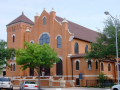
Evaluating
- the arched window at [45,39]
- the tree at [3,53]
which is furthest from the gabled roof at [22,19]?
the tree at [3,53]

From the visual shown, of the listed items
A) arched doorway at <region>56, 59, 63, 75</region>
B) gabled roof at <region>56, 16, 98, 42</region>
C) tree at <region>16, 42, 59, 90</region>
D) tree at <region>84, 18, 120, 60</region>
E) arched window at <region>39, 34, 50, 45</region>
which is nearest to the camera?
tree at <region>84, 18, 120, 60</region>

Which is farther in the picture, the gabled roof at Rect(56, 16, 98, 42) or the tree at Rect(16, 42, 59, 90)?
the gabled roof at Rect(56, 16, 98, 42)

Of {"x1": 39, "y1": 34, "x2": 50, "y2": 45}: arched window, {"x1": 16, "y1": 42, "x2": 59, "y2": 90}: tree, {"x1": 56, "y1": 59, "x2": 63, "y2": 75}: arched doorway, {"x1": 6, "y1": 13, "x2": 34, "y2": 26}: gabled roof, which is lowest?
Result: {"x1": 56, "y1": 59, "x2": 63, "y2": 75}: arched doorway

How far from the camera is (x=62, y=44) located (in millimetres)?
38219

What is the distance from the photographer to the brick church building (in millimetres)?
34959

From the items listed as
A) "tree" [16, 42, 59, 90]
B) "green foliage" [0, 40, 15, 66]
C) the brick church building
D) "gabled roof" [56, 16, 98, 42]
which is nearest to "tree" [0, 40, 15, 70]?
"green foliage" [0, 40, 15, 66]

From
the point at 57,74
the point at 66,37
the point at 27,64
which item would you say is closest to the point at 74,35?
the point at 66,37

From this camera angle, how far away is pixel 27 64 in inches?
1244

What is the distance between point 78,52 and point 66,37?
154 inches

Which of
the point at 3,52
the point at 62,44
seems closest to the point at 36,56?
the point at 3,52

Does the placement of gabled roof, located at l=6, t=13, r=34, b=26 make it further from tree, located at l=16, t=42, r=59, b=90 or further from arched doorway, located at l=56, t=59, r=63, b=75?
tree, located at l=16, t=42, r=59, b=90

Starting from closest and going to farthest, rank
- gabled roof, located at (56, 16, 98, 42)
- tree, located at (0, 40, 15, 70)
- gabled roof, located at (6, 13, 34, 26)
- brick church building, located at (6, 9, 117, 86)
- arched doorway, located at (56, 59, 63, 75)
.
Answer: tree, located at (0, 40, 15, 70) → brick church building, located at (6, 9, 117, 86) → arched doorway, located at (56, 59, 63, 75) → gabled roof, located at (56, 16, 98, 42) → gabled roof, located at (6, 13, 34, 26)

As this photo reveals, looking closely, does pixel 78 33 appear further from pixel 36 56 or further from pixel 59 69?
pixel 36 56

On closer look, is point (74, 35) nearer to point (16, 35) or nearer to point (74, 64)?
point (74, 64)
